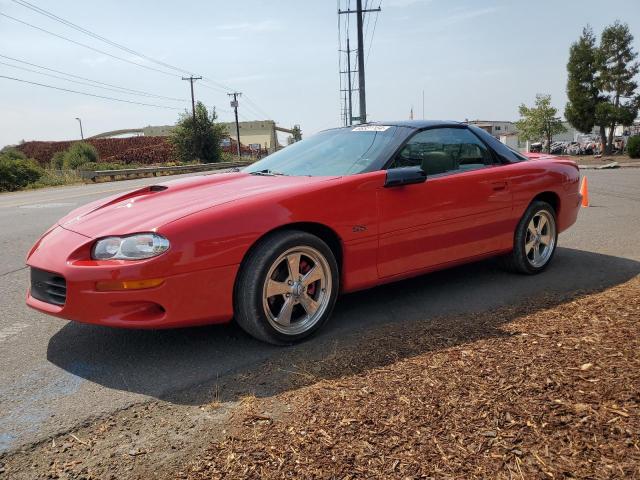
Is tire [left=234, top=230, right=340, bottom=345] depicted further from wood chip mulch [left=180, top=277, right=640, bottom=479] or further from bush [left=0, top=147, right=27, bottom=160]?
bush [left=0, top=147, right=27, bottom=160]

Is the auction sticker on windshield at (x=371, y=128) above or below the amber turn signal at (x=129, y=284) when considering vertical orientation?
above

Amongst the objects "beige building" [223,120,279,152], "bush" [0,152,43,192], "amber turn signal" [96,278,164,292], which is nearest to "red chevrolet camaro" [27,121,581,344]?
"amber turn signal" [96,278,164,292]

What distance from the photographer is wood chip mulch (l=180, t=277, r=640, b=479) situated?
1907mm

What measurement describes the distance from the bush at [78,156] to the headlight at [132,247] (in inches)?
1719

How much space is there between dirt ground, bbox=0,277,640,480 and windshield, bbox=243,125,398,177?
1.38 meters

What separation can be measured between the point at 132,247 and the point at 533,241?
350 centimetres

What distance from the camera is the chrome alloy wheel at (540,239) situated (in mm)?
4758

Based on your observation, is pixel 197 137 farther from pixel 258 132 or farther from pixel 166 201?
pixel 166 201

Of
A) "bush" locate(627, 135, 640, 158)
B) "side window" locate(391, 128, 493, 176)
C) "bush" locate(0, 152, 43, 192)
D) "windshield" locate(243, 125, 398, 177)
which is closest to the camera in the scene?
"windshield" locate(243, 125, 398, 177)

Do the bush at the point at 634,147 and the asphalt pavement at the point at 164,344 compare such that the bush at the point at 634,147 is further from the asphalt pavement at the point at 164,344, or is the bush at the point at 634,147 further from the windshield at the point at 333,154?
the windshield at the point at 333,154

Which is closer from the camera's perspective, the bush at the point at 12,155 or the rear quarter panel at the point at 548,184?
the rear quarter panel at the point at 548,184

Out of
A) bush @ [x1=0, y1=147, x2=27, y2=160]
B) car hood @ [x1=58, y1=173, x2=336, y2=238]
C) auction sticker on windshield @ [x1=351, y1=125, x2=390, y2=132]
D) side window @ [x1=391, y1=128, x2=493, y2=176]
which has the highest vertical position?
bush @ [x1=0, y1=147, x2=27, y2=160]

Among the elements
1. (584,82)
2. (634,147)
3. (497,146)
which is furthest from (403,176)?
(584,82)

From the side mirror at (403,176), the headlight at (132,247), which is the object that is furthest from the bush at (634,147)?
the headlight at (132,247)
